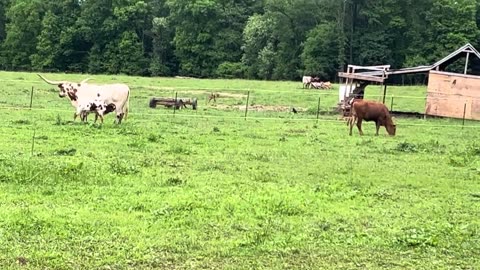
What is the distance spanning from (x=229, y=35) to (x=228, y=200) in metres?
63.1

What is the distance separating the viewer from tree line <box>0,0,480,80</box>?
2516 inches

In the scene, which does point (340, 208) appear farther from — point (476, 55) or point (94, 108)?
point (476, 55)

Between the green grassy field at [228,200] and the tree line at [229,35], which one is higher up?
the tree line at [229,35]

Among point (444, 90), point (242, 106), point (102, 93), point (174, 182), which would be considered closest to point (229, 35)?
point (242, 106)

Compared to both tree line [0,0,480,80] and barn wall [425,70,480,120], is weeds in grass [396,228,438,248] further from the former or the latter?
tree line [0,0,480,80]

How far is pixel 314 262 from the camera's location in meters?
6.83

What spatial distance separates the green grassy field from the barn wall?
12.1m

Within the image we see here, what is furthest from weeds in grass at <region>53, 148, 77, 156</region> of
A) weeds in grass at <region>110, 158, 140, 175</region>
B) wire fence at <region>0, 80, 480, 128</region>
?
wire fence at <region>0, 80, 480, 128</region>

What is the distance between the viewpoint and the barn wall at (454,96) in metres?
29.5

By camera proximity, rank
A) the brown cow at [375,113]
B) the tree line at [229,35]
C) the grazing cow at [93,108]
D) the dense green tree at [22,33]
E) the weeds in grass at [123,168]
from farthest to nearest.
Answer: the dense green tree at [22,33], the tree line at [229,35], the brown cow at [375,113], the grazing cow at [93,108], the weeds in grass at [123,168]

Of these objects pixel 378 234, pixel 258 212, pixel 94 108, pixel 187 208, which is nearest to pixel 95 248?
pixel 187 208

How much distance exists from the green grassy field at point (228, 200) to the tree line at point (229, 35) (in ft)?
153

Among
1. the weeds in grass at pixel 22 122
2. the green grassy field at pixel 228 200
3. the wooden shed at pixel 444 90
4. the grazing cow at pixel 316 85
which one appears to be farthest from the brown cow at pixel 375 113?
the grazing cow at pixel 316 85

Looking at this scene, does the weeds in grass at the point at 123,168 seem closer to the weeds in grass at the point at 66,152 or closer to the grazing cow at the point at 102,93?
the weeds in grass at the point at 66,152
